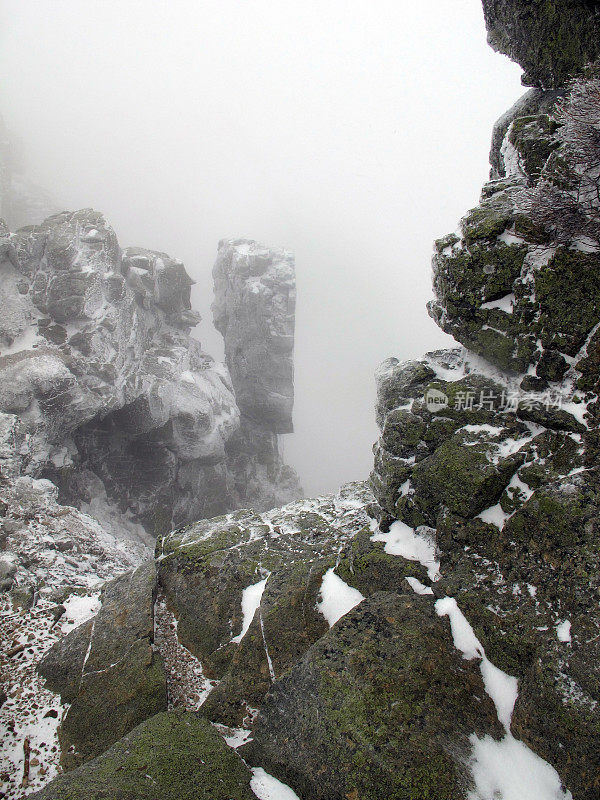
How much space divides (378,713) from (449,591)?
3.05 metres

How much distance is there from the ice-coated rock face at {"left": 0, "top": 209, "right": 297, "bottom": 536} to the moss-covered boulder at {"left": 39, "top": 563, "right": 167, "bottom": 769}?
18193mm

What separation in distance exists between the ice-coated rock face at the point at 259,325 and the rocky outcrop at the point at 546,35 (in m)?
43.5

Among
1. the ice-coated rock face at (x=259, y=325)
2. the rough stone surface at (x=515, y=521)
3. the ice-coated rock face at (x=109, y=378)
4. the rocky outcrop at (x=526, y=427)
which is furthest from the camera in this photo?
the ice-coated rock face at (x=259, y=325)

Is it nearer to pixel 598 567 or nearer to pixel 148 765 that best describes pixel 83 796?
pixel 148 765

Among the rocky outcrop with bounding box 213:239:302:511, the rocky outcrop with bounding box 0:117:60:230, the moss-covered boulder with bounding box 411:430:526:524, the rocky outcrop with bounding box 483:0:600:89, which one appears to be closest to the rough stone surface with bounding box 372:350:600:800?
the moss-covered boulder with bounding box 411:430:526:524

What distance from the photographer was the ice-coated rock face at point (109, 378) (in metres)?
31.8

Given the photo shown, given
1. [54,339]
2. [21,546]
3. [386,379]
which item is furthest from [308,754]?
[54,339]

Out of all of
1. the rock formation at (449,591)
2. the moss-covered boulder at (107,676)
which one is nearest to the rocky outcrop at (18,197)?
the moss-covered boulder at (107,676)

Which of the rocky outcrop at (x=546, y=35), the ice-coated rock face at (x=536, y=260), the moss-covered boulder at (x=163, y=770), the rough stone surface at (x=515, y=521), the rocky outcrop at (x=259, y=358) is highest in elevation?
the rocky outcrop at (x=546, y=35)

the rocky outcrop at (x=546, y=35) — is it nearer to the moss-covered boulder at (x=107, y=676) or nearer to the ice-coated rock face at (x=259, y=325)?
the moss-covered boulder at (x=107, y=676)

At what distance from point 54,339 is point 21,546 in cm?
2345

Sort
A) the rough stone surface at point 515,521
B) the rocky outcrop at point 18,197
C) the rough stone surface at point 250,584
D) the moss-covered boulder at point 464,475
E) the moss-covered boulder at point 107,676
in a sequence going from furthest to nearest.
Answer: the rocky outcrop at point 18,197
the rough stone surface at point 250,584
the moss-covered boulder at point 464,475
the moss-covered boulder at point 107,676
the rough stone surface at point 515,521

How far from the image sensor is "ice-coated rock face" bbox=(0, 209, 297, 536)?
31.8 m

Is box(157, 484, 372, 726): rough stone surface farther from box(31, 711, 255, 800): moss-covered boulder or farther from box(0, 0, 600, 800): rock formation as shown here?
box(31, 711, 255, 800): moss-covered boulder
